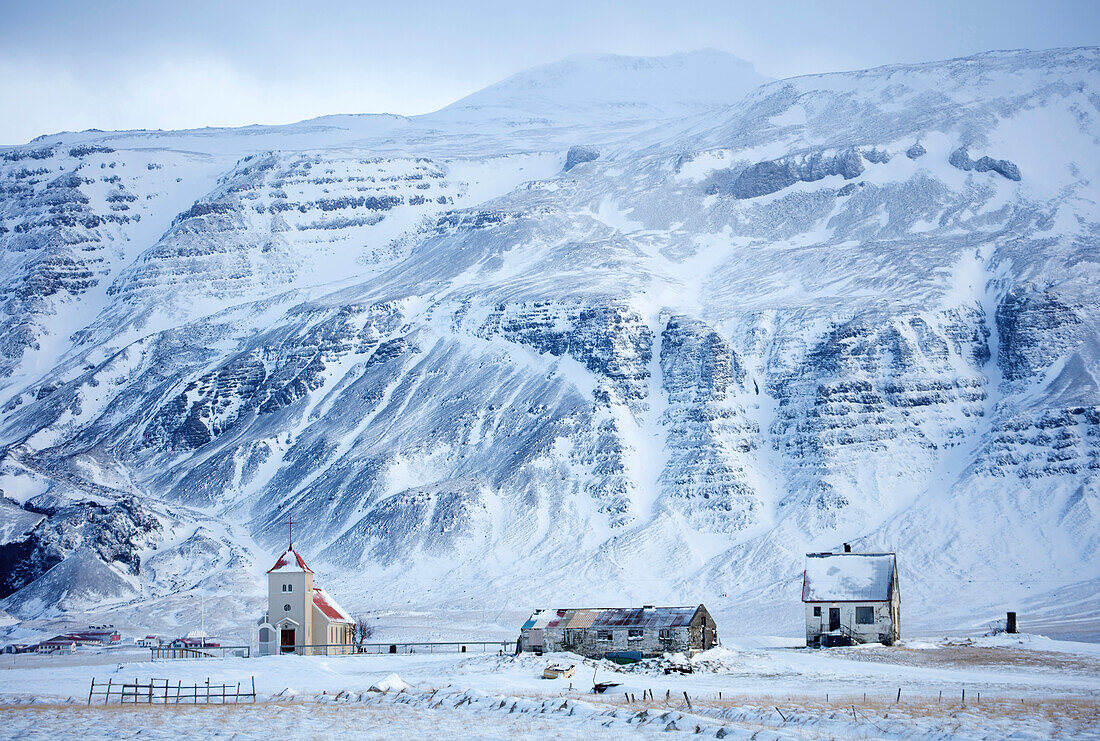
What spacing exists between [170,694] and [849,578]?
54849mm

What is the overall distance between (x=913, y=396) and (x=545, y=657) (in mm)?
100702

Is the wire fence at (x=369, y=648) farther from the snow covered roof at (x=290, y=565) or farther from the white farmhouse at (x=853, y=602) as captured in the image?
the white farmhouse at (x=853, y=602)

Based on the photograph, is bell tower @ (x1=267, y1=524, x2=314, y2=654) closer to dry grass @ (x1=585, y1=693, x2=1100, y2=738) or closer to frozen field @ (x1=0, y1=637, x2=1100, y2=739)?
frozen field @ (x1=0, y1=637, x2=1100, y2=739)

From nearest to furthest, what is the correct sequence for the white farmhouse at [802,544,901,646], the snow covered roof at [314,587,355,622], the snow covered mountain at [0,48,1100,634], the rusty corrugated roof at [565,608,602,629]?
the rusty corrugated roof at [565,608,602,629]
the snow covered roof at [314,587,355,622]
the white farmhouse at [802,544,901,646]
the snow covered mountain at [0,48,1100,634]

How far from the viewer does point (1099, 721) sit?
43.8 metres

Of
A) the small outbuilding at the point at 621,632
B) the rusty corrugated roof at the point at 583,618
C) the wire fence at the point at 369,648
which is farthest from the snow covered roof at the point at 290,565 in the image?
the rusty corrugated roof at the point at 583,618

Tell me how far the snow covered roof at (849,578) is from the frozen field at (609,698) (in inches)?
383

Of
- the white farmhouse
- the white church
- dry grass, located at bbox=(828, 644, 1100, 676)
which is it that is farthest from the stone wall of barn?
the white farmhouse

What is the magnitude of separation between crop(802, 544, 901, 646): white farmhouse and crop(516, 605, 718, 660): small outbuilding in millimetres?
12424

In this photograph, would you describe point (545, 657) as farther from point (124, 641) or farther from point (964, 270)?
point (964, 270)

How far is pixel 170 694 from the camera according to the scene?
203ft

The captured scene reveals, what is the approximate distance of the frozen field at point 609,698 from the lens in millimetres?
45000

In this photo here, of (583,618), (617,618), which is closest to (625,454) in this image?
(583,618)

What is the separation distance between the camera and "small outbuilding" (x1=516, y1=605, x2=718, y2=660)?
8519 cm
